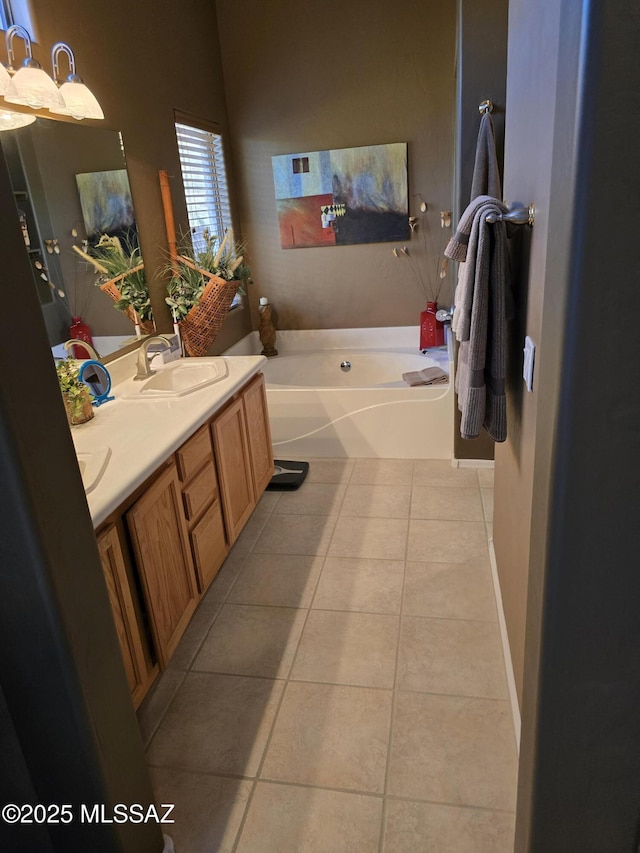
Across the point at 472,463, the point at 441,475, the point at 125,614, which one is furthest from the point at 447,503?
the point at 125,614

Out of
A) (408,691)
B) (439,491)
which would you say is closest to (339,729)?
(408,691)

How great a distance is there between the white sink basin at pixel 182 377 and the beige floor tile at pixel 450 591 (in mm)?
1219

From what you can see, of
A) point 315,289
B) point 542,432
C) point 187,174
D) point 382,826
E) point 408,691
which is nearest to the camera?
point 542,432

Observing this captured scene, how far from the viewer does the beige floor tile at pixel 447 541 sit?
2.63 m

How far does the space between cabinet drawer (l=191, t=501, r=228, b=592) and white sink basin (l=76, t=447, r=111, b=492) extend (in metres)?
0.52

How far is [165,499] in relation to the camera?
1996 mm

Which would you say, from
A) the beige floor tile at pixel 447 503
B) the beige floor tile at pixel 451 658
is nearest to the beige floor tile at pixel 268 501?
the beige floor tile at pixel 447 503

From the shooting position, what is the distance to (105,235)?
A: 104 inches

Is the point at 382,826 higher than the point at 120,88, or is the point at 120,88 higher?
the point at 120,88

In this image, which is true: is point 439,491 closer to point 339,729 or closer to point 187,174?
point 339,729

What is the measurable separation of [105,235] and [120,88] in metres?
0.80

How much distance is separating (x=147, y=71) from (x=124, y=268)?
46.0 inches

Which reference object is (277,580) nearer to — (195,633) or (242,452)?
(195,633)

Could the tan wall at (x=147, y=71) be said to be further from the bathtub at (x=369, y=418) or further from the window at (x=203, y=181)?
the bathtub at (x=369, y=418)
